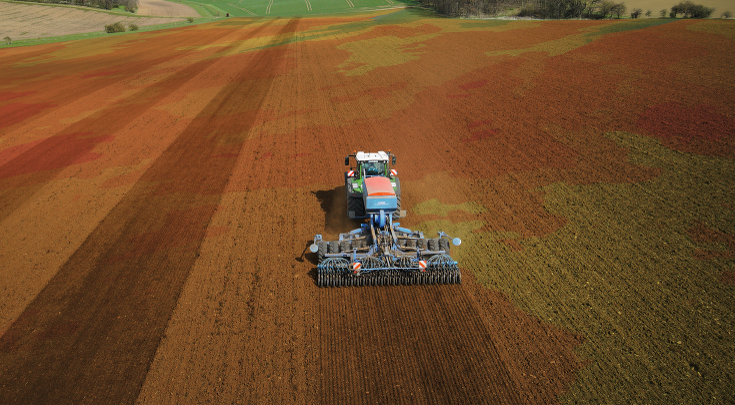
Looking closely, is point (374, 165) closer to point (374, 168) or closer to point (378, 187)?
point (374, 168)

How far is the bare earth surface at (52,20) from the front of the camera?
222 feet

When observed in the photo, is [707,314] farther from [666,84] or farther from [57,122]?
[57,122]

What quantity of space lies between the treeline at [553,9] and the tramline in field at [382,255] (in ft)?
186

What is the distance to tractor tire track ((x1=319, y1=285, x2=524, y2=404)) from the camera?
28.6 ft

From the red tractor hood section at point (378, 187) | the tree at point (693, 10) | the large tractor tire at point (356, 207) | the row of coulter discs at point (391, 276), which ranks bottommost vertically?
the row of coulter discs at point (391, 276)

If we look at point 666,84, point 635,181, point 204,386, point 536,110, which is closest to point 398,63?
point 536,110

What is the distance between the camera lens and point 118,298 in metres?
11.7

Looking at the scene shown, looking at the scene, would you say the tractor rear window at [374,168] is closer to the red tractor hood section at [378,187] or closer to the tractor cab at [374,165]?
the tractor cab at [374,165]

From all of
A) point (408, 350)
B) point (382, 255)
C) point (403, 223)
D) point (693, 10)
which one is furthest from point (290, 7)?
point (408, 350)

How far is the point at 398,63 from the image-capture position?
38.8 m

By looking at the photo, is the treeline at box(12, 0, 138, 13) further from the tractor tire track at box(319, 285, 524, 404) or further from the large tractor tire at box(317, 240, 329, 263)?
the tractor tire track at box(319, 285, 524, 404)

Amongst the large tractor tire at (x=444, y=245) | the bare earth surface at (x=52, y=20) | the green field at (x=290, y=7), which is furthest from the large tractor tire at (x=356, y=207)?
the green field at (x=290, y=7)

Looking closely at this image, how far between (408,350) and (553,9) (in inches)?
2523

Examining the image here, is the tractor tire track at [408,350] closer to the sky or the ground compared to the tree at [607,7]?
closer to the ground
